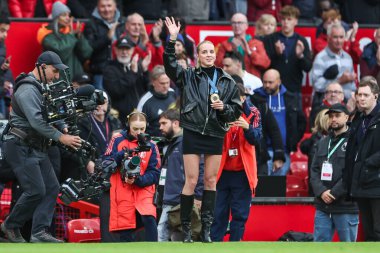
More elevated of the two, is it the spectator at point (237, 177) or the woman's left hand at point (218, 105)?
the woman's left hand at point (218, 105)

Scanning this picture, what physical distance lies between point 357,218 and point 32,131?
4.24m

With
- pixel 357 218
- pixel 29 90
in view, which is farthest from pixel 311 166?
pixel 29 90

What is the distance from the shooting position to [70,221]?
1587 centimetres

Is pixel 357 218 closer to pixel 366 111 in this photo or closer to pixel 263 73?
pixel 366 111

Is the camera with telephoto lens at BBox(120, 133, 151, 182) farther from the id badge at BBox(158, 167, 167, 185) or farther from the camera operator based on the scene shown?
the id badge at BBox(158, 167, 167, 185)

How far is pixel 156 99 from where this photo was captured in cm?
1798

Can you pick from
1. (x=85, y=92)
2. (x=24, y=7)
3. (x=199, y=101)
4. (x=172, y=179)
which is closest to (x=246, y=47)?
(x=24, y=7)

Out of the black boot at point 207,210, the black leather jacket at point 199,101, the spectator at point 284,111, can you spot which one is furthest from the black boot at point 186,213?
the spectator at point 284,111

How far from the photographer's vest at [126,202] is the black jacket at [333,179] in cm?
204

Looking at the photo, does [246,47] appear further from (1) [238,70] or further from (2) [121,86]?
(2) [121,86]

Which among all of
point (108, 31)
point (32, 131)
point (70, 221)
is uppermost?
point (108, 31)

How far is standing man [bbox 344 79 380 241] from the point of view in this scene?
14.5 metres

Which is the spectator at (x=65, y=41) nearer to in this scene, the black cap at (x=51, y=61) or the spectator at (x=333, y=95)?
the spectator at (x=333, y=95)

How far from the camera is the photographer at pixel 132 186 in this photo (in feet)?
49.1
